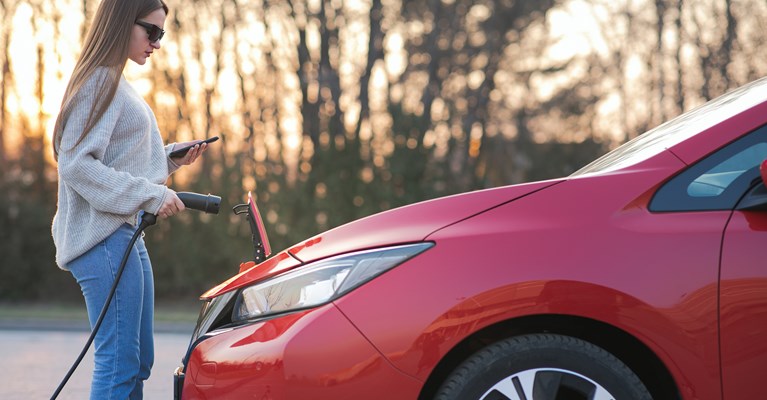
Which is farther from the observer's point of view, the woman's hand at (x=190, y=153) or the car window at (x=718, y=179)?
the woman's hand at (x=190, y=153)

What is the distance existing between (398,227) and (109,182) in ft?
3.57

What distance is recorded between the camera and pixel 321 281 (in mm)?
2910

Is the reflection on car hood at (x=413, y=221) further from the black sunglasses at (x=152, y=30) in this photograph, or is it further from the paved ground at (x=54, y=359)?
the paved ground at (x=54, y=359)

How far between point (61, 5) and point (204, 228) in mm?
5418

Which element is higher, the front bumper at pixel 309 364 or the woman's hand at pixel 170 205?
the woman's hand at pixel 170 205

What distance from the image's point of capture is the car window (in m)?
2.82

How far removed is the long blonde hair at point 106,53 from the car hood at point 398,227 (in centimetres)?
85

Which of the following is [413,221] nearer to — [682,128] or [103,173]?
[682,128]

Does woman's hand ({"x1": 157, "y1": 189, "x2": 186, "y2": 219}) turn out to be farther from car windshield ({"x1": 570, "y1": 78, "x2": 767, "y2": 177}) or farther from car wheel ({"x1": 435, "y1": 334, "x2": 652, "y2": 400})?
car windshield ({"x1": 570, "y1": 78, "x2": 767, "y2": 177})

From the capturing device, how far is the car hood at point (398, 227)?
2920 mm

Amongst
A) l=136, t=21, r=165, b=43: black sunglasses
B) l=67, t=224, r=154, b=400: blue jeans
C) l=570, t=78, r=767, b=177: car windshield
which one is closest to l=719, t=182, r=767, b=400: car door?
l=570, t=78, r=767, b=177: car windshield

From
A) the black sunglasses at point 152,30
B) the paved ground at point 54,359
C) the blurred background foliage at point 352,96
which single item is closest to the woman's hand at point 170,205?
the black sunglasses at point 152,30

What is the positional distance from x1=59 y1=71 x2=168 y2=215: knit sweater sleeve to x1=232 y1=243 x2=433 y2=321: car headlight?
660mm

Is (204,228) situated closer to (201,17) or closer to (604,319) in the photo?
(201,17)
